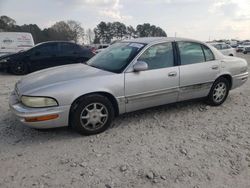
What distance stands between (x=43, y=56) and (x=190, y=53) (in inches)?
267

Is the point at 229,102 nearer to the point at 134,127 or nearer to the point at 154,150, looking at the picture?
the point at 134,127

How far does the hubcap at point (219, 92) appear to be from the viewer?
513 centimetres

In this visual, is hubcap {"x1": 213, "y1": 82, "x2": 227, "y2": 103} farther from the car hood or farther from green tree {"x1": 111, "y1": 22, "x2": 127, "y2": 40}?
green tree {"x1": 111, "y1": 22, "x2": 127, "y2": 40}

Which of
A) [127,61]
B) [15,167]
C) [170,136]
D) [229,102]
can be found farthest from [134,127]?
[229,102]

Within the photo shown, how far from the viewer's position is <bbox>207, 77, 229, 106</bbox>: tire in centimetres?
508

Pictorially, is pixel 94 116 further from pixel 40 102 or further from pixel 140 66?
pixel 140 66

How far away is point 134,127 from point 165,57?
1345mm

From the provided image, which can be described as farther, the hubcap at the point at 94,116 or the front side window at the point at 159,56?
the front side window at the point at 159,56

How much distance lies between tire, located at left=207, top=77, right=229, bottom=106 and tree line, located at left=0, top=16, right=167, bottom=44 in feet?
117

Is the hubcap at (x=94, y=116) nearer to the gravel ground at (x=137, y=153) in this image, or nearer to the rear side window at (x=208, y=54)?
the gravel ground at (x=137, y=153)

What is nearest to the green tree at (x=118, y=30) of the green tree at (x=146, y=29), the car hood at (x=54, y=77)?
the green tree at (x=146, y=29)

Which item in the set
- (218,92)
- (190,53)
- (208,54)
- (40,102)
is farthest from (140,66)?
(218,92)

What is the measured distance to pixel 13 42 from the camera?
1193 cm

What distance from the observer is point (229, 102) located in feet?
18.2
